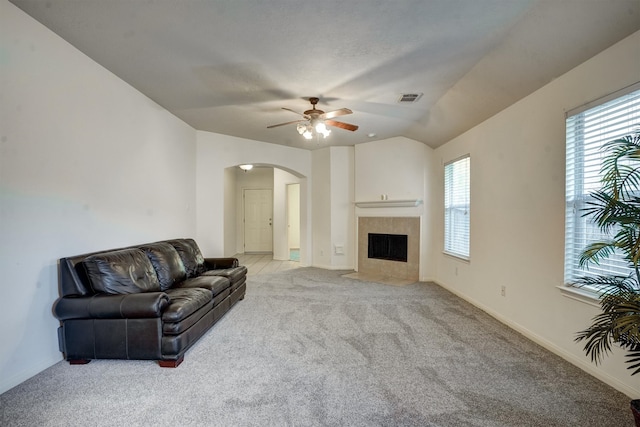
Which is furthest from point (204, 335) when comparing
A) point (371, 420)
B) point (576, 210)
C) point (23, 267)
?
point (576, 210)

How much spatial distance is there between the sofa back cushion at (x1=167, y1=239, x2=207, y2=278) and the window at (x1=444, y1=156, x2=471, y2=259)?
12.7ft

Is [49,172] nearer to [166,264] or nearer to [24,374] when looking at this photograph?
[166,264]

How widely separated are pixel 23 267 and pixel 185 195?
2.75 m

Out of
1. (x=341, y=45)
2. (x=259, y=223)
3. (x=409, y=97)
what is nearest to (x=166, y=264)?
(x=341, y=45)

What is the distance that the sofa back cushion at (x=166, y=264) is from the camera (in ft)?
10.7

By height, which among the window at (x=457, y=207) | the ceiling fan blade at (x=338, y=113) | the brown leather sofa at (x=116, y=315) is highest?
the ceiling fan blade at (x=338, y=113)

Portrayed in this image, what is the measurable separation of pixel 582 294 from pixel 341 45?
2866mm

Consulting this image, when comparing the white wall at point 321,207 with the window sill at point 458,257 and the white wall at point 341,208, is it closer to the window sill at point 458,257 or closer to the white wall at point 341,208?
the white wall at point 341,208

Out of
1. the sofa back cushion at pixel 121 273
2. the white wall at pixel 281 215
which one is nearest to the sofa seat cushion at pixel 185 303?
the sofa back cushion at pixel 121 273

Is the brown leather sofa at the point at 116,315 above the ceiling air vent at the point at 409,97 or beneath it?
beneath

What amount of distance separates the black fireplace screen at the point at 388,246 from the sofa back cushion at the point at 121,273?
410 centimetres

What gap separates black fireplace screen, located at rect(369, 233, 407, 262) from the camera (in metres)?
5.72

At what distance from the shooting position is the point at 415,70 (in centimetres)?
307

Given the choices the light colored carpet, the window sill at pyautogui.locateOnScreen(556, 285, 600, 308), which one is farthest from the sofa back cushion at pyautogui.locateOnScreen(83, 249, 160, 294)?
the window sill at pyautogui.locateOnScreen(556, 285, 600, 308)
